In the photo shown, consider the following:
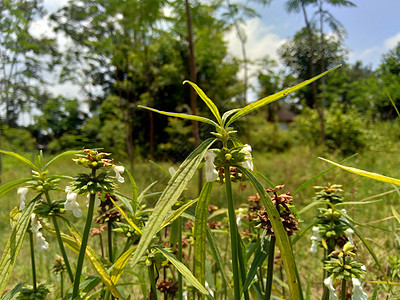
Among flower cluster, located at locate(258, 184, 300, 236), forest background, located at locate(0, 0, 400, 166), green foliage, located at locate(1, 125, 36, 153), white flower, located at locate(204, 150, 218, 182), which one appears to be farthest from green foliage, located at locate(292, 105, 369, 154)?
white flower, located at locate(204, 150, 218, 182)

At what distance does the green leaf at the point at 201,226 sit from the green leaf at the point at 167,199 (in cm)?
6

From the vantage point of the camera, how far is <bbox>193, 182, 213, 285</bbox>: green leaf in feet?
0.97

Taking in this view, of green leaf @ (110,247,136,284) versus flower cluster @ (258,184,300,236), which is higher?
flower cluster @ (258,184,300,236)

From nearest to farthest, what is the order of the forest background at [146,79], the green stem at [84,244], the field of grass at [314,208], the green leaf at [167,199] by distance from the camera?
the green leaf at [167,199]
the green stem at [84,244]
the field of grass at [314,208]
the forest background at [146,79]

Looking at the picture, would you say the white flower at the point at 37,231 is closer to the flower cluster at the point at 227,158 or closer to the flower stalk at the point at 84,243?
the flower stalk at the point at 84,243

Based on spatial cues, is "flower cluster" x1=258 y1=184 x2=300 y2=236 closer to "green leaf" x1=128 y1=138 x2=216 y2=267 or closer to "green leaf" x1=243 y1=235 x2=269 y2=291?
"green leaf" x1=243 y1=235 x2=269 y2=291

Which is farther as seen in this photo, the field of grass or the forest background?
the forest background

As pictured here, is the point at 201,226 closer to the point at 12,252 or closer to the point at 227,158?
the point at 227,158

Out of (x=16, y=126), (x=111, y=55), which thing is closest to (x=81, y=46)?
(x=111, y=55)

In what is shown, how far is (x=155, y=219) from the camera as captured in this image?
0.21 meters

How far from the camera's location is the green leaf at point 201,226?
29cm

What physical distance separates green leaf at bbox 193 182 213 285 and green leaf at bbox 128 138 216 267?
0.19 feet

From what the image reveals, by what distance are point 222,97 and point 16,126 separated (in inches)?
149

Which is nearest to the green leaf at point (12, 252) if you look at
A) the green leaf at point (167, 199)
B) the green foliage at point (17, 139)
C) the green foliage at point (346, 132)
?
the green leaf at point (167, 199)
